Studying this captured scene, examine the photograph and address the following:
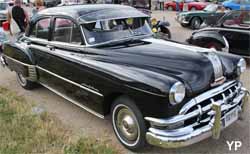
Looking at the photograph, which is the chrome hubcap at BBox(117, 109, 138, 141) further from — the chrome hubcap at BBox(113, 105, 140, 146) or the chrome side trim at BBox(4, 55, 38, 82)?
the chrome side trim at BBox(4, 55, 38, 82)

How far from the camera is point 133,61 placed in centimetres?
370

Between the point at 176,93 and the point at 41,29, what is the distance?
3.40 metres

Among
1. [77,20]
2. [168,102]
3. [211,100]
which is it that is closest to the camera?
[168,102]

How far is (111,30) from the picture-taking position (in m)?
4.37

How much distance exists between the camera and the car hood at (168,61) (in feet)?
10.8

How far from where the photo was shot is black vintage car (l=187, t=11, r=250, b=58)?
23.3 ft

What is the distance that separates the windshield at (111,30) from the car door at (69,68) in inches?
6.8

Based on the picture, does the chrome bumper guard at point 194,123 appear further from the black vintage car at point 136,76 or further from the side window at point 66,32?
the side window at point 66,32

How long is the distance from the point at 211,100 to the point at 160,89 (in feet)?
2.33

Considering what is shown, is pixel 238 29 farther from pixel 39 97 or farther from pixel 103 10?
pixel 39 97

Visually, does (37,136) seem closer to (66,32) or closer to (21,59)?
(66,32)

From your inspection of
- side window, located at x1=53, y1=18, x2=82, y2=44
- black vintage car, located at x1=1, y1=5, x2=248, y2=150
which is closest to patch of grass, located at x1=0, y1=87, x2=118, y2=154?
black vintage car, located at x1=1, y1=5, x2=248, y2=150

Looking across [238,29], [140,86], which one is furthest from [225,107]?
[238,29]

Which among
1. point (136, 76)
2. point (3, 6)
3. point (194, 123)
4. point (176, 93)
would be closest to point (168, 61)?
point (136, 76)
